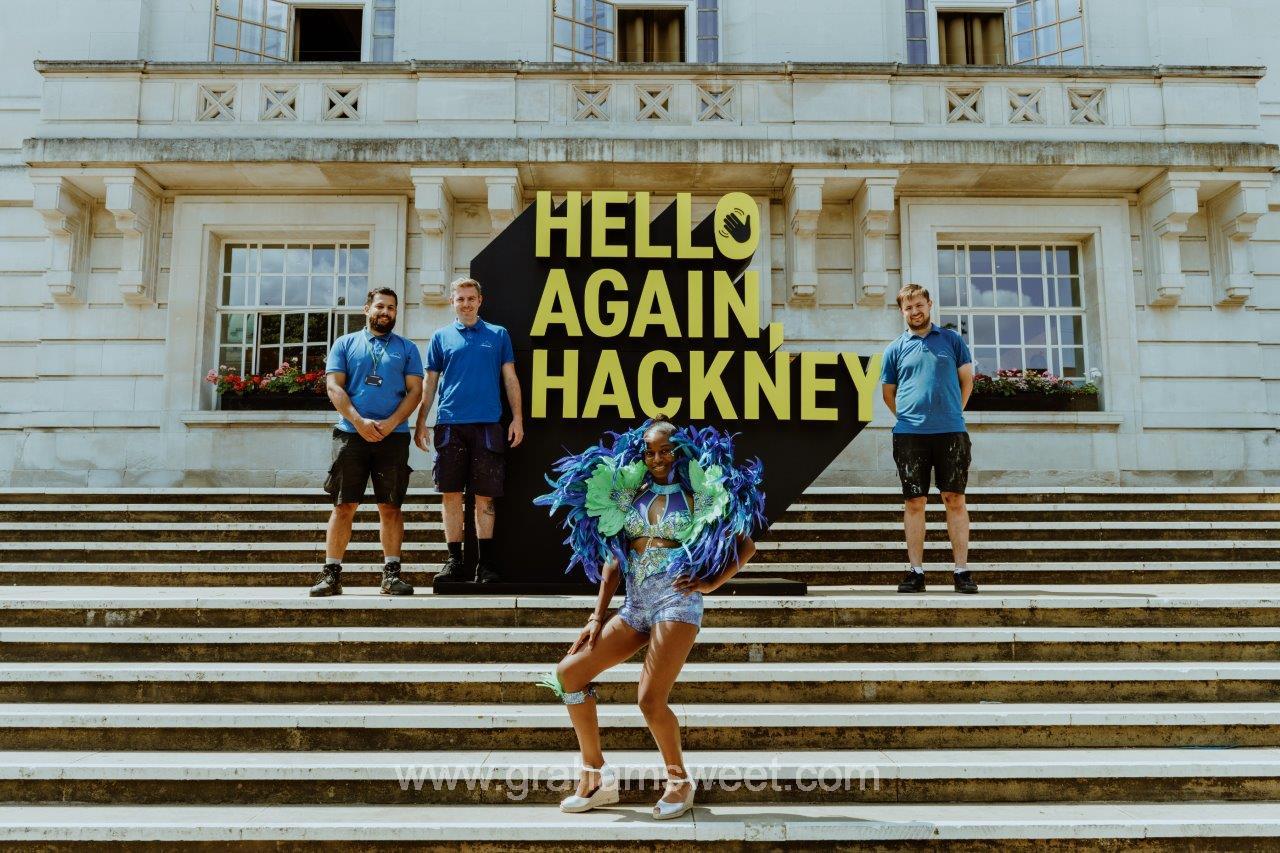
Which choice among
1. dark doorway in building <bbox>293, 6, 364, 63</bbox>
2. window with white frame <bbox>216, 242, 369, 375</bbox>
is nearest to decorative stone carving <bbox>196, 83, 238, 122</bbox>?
window with white frame <bbox>216, 242, 369, 375</bbox>

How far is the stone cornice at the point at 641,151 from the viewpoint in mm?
10445

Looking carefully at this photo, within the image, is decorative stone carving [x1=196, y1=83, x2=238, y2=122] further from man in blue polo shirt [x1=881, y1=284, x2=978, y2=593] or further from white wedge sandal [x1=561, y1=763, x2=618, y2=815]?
white wedge sandal [x1=561, y1=763, x2=618, y2=815]

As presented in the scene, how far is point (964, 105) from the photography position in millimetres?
10938

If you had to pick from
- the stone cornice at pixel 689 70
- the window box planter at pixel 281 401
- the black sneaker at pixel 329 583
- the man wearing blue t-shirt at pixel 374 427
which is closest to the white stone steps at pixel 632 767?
the black sneaker at pixel 329 583

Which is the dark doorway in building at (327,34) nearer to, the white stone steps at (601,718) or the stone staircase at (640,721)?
the stone staircase at (640,721)

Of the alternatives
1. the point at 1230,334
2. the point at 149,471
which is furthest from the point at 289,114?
the point at 1230,334

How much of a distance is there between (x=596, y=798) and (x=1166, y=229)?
35.3ft

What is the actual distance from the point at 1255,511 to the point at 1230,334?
387 cm

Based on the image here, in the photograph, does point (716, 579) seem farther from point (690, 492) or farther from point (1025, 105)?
point (1025, 105)

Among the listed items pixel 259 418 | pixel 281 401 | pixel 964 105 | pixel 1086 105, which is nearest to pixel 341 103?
pixel 281 401

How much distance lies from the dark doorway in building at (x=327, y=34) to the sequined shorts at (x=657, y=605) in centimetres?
1178

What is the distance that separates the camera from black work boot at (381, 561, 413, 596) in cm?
570

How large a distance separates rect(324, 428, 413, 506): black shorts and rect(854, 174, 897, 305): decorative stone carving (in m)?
7.11

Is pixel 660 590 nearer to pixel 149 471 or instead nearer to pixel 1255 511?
pixel 1255 511
